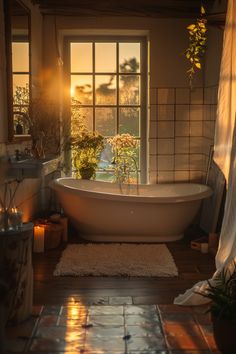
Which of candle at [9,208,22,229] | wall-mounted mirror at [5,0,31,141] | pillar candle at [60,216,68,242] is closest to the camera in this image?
candle at [9,208,22,229]

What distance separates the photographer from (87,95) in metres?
5.25

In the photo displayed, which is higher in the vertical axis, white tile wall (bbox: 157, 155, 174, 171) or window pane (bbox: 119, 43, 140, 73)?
window pane (bbox: 119, 43, 140, 73)

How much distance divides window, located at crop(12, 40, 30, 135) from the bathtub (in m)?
0.76

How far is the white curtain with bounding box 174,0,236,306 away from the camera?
2.54m

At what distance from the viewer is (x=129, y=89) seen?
5262 millimetres

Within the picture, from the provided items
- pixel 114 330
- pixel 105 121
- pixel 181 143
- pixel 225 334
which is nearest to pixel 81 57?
pixel 105 121

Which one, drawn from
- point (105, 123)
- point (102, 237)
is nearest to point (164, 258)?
point (102, 237)

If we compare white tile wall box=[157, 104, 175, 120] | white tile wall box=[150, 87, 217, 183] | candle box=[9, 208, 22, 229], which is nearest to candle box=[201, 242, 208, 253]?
white tile wall box=[150, 87, 217, 183]

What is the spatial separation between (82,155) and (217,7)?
2152 mm

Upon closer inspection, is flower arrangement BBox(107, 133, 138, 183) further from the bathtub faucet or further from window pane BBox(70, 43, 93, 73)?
window pane BBox(70, 43, 93, 73)

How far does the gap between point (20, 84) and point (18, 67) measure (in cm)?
16

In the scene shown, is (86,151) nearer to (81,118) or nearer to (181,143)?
(81,118)

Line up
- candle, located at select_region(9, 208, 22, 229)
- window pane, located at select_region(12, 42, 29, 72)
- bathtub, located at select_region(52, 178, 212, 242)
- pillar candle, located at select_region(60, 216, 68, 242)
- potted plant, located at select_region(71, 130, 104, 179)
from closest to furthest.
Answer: candle, located at select_region(9, 208, 22, 229)
window pane, located at select_region(12, 42, 29, 72)
bathtub, located at select_region(52, 178, 212, 242)
pillar candle, located at select_region(60, 216, 68, 242)
potted plant, located at select_region(71, 130, 104, 179)

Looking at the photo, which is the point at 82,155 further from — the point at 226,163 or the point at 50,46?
the point at 226,163
